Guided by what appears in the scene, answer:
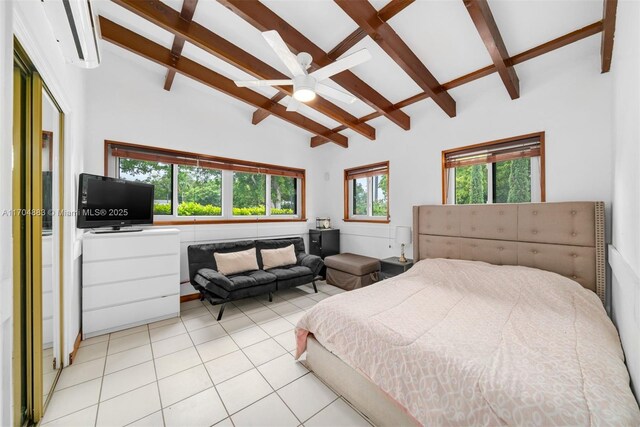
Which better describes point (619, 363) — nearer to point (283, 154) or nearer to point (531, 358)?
point (531, 358)

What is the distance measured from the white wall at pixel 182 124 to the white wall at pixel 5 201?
2.63 metres

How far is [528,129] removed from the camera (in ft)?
8.98

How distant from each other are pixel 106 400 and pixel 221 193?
9.71 feet

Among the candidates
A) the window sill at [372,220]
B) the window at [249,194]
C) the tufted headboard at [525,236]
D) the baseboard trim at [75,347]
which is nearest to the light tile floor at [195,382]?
the baseboard trim at [75,347]

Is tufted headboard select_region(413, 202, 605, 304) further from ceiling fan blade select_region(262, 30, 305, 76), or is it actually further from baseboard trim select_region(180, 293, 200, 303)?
baseboard trim select_region(180, 293, 200, 303)

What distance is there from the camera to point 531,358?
130cm

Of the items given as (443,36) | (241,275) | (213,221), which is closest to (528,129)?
(443,36)

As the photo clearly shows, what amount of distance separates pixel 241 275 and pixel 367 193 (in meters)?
2.70

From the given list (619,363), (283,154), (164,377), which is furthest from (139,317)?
(619,363)

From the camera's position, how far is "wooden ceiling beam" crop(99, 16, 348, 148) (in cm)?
259

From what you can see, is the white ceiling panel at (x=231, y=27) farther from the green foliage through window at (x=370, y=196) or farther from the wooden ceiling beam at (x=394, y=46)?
the green foliage through window at (x=370, y=196)

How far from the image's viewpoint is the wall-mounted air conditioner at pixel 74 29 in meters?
1.13

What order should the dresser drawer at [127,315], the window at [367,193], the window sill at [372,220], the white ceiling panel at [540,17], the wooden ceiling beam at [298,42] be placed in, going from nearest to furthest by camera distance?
the white ceiling panel at [540,17]
the wooden ceiling beam at [298,42]
the dresser drawer at [127,315]
the window sill at [372,220]
the window at [367,193]

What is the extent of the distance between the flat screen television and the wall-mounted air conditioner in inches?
58.9
